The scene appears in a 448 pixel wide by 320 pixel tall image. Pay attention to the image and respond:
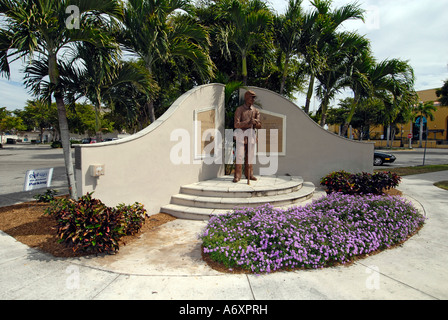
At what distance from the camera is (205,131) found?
7.27 m

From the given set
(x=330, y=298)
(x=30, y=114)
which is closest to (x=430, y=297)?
(x=330, y=298)

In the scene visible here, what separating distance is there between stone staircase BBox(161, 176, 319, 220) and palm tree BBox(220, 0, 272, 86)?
17.6 feet

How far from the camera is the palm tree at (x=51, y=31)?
4562mm

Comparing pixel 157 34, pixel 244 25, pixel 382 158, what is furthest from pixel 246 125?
pixel 382 158

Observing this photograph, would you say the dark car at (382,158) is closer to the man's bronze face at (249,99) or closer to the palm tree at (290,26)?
the palm tree at (290,26)

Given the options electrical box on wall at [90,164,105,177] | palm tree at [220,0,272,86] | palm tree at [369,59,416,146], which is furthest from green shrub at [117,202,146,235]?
palm tree at [369,59,416,146]

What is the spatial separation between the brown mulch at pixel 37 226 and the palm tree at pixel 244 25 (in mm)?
6970

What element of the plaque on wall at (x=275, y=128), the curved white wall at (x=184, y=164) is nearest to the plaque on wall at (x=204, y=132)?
the curved white wall at (x=184, y=164)

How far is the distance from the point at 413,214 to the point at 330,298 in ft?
11.8

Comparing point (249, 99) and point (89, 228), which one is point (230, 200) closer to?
point (249, 99)

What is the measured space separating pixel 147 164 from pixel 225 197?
2021 mm

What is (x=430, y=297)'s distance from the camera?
8.50 feet
